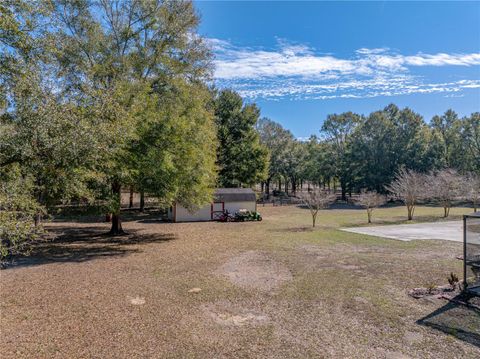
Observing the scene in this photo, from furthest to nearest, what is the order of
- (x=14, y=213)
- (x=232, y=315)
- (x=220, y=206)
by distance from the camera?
1. (x=220, y=206)
2. (x=232, y=315)
3. (x=14, y=213)

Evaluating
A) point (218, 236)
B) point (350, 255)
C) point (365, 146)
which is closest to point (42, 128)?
point (350, 255)

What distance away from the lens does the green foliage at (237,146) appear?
1389 inches

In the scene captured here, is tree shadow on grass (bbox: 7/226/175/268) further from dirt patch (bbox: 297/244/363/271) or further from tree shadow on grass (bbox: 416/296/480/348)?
tree shadow on grass (bbox: 416/296/480/348)

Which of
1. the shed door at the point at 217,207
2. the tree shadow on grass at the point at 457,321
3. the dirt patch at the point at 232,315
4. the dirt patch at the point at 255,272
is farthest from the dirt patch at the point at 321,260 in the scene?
the shed door at the point at 217,207

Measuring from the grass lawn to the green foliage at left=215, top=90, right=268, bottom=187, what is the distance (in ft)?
70.9

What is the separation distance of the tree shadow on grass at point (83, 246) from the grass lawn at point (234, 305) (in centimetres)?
15

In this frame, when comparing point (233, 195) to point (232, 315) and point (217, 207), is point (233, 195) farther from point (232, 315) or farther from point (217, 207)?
point (232, 315)

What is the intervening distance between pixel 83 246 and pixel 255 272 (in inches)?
339

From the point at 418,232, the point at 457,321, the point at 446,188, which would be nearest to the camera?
the point at 457,321

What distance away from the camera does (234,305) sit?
24.7 feet

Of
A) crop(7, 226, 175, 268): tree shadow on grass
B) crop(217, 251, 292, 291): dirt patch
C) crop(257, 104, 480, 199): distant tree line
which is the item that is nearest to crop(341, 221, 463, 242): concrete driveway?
crop(217, 251, 292, 291): dirt patch

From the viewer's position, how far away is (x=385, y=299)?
7.75 m

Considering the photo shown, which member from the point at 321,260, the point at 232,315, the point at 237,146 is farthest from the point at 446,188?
the point at 232,315

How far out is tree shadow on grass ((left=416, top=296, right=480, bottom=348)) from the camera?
19.2ft
